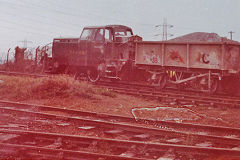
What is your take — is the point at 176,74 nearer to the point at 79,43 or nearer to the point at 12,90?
the point at 79,43

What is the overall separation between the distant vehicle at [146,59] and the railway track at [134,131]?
19.1ft

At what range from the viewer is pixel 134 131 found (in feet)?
18.9

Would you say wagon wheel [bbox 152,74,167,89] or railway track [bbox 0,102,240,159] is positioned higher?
wagon wheel [bbox 152,74,167,89]

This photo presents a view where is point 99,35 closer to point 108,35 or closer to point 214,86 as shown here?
point 108,35

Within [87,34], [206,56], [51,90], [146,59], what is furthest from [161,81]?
[51,90]

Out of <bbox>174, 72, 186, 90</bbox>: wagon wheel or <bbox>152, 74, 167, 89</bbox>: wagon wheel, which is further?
<bbox>152, 74, 167, 89</bbox>: wagon wheel

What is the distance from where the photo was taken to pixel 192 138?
203 inches

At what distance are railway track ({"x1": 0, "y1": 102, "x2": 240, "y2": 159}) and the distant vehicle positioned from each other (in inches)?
230

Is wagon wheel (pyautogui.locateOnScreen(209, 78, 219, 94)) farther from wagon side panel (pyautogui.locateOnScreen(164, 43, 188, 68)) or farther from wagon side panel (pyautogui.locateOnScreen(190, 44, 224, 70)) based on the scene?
wagon side panel (pyautogui.locateOnScreen(164, 43, 188, 68))

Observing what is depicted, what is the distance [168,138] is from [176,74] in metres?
7.64

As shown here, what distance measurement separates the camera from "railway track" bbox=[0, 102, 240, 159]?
4480 mm

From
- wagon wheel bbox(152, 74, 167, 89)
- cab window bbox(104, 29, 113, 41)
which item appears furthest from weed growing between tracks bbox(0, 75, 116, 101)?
cab window bbox(104, 29, 113, 41)

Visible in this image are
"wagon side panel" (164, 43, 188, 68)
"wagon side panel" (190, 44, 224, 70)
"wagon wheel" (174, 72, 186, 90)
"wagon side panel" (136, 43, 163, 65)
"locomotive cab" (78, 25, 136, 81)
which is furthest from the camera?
"locomotive cab" (78, 25, 136, 81)

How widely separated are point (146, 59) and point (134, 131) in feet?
25.7
